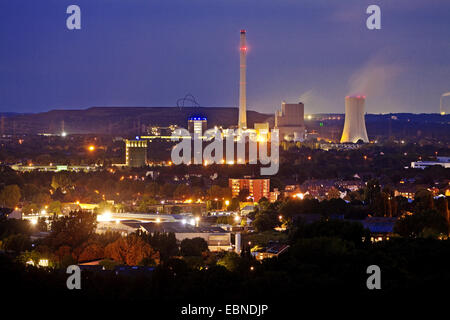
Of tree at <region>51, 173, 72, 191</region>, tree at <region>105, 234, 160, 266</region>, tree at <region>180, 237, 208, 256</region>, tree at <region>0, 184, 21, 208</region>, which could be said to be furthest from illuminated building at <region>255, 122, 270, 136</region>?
tree at <region>105, 234, 160, 266</region>

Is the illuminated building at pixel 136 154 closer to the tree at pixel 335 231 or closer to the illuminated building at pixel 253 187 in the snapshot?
the illuminated building at pixel 253 187

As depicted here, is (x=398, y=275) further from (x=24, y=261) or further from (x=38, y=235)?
(x=38, y=235)

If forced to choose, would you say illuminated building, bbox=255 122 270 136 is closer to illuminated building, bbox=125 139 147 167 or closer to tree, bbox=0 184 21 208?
illuminated building, bbox=125 139 147 167

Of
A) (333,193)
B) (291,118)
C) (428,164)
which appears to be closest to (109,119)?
(291,118)

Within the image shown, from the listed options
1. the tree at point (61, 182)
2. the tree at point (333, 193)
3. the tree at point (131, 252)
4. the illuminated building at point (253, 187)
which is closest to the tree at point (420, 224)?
the tree at point (131, 252)

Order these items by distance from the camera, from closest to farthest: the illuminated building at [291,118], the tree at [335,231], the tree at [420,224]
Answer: the tree at [335,231] → the tree at [420,224] → the illuminated building at [291,118]

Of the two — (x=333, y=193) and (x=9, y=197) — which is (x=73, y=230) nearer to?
(x=9, y=197)

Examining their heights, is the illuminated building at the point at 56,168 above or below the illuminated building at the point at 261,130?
below

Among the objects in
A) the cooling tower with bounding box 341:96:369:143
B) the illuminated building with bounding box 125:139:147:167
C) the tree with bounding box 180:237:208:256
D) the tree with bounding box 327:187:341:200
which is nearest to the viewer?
the tree with bounding box 180:237:208:256
